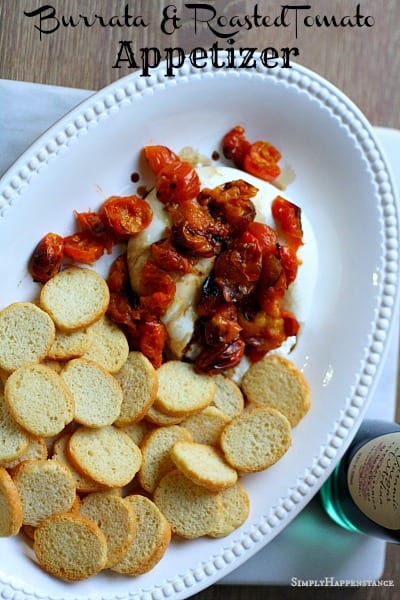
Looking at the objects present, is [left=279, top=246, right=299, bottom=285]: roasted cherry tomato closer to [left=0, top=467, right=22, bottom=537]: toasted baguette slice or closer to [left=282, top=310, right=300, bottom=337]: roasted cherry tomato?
[left=282, top=310, right=300, bottom=337]: roasted cherry tomato

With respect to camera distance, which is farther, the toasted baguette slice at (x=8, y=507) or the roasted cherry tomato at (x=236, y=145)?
the roasted cherry tomato at (x=236, y=145)

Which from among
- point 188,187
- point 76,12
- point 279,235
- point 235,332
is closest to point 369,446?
point 235,332

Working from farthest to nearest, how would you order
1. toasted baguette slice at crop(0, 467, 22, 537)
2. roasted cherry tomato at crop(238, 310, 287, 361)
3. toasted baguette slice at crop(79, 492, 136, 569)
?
roasted cherry tomato at crop(238, 310, 287, 361)
toasted baguette slice at crop(79, 492, 136, 569)
toasted baguette slice at crop(0, 467, 22, 537)

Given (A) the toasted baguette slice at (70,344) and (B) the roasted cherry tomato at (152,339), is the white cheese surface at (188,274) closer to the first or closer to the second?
(B) the roasted cherry tomato at (152,339)

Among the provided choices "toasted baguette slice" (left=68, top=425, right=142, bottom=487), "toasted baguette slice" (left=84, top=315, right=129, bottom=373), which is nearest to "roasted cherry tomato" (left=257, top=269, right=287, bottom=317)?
"toasted baguette slice" (left=84, top=315, right=129, bottom=373)

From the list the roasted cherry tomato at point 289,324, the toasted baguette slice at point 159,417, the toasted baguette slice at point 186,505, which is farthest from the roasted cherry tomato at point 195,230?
the toasted baguette slice at point 186,505

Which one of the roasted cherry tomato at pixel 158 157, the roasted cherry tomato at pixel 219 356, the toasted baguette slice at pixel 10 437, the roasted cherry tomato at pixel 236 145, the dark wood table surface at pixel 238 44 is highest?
the dark wood table surface at pixel 238 44
